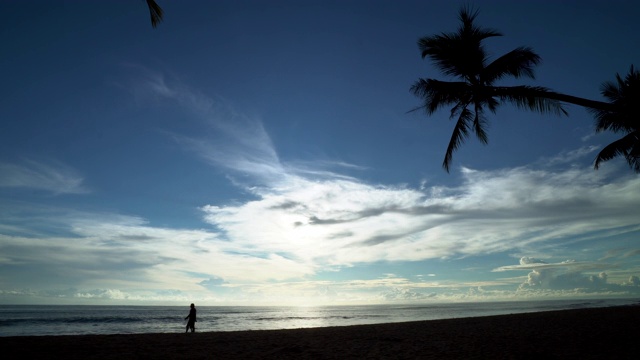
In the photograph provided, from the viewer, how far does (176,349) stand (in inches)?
469

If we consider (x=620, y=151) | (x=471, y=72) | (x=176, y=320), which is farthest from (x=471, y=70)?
(x=176, y=320)

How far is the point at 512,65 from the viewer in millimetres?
10391

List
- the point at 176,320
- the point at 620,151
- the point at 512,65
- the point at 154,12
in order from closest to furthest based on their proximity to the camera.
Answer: the point at 154,12 < the point at 512,65 < the point at 620,151 < the point at 176,320

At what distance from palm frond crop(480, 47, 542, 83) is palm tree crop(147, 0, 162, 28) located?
386 inches

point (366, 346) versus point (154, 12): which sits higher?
point (154, 12)

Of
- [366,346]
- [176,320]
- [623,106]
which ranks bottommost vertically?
[176,320]

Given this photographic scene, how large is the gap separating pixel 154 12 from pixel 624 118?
12083 mm

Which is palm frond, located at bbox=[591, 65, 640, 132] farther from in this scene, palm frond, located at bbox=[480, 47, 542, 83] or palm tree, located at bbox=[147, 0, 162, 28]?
palm tree, located at bbox=[147, 0, 162, 28]

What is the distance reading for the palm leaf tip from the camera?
7023mm

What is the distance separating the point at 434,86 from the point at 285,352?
11.0 m

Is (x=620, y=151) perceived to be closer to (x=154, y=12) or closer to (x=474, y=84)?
(x=474, y=84)

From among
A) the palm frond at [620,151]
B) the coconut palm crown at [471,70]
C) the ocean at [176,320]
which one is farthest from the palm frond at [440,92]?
the ocean at [176,320]

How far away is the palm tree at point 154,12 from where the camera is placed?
7.02 m

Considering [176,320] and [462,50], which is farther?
[176,320]
